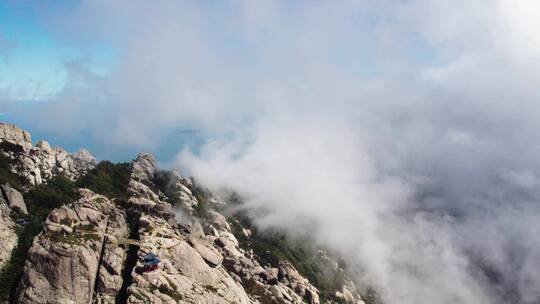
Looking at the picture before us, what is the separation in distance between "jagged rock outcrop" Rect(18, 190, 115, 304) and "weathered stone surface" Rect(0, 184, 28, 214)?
33.8m

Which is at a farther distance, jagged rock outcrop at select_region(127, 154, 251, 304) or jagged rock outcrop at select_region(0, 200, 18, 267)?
jagged rock outcrop at select_region(0, 200, 18, 267)

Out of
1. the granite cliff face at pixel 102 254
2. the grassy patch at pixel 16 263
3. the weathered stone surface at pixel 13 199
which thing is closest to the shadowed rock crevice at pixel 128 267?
the granite cliff face at pixel 102 254

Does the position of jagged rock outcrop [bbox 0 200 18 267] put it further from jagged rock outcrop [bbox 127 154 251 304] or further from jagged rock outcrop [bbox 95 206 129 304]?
jagged rock outcrop [bbox 127 154 251 304]

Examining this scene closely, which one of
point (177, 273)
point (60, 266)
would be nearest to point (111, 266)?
point (60, 266)

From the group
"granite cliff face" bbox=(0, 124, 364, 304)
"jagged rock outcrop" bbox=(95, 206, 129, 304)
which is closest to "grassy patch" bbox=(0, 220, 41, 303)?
"granite cliff face" bbox=(0, 124, 364, 304)

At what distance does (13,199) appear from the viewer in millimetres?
142625

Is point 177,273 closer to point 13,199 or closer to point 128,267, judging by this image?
point 128,267

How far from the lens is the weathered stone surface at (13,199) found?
5543 inches

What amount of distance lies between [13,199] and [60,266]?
A: 5492 centimetres

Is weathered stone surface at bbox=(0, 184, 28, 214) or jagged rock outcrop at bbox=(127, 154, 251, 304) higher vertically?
weathered stone surface at bbox=(0, 184, 28, 214)

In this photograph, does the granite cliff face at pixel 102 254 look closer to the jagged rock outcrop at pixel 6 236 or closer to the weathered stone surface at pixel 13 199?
the weathered stone surface at pixel 13 199

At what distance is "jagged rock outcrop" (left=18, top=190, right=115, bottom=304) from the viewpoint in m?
98.6

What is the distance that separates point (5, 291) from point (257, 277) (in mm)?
103845

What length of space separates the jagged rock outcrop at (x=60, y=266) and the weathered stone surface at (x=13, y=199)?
33836 mm
